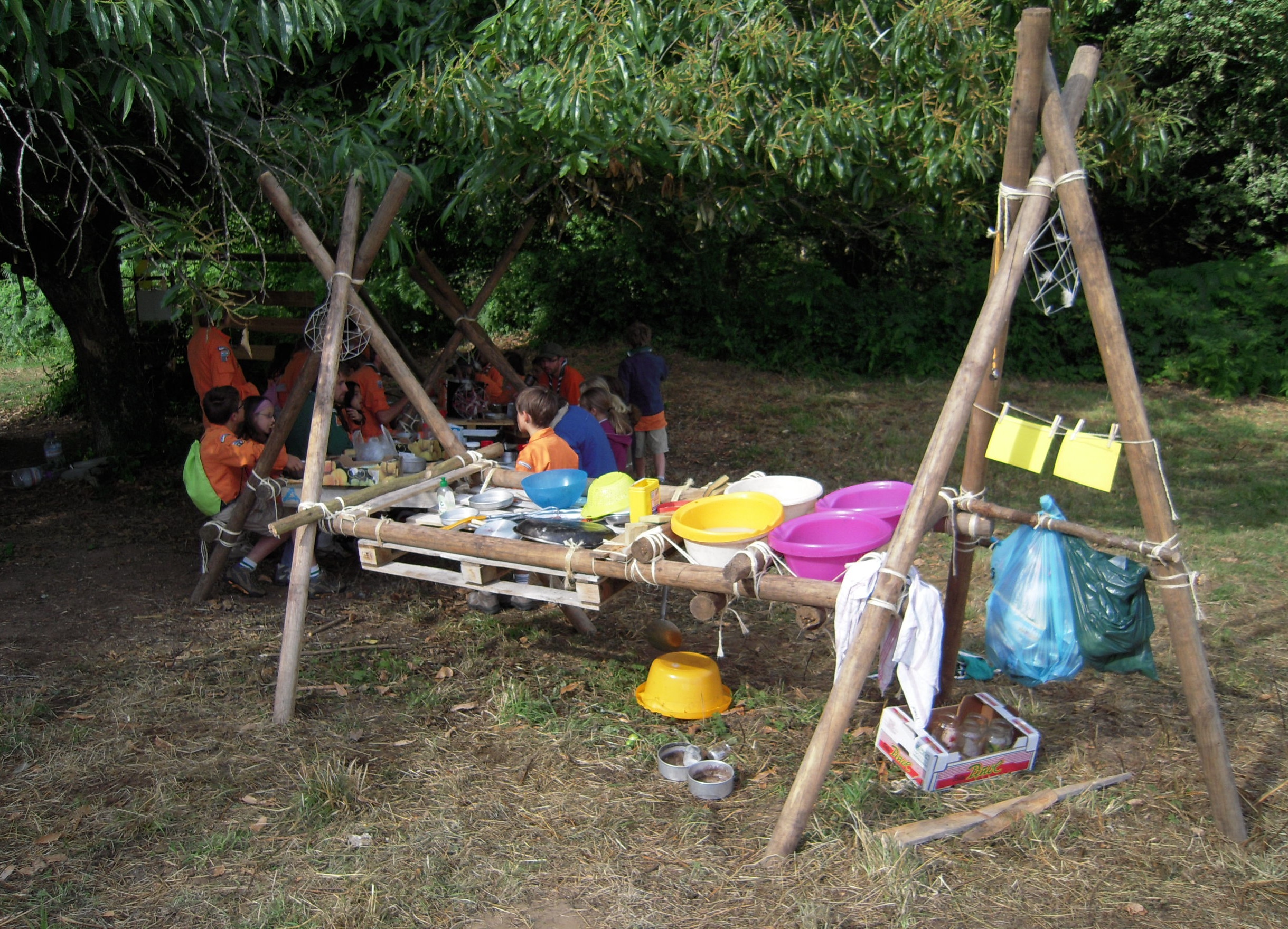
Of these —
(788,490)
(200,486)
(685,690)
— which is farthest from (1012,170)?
(200,486)

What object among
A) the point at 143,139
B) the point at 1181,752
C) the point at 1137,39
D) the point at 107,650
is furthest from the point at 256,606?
the point at 1137,39

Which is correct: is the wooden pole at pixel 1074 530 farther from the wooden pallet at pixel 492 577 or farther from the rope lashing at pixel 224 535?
the rope lashing at pixel 224 535

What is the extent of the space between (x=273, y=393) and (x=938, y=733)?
5.08m

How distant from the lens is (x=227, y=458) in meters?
5.79

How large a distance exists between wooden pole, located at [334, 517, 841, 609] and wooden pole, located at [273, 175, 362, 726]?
229 millimetres

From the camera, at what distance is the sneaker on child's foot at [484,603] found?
18.9ft

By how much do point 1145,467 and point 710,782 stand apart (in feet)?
6.52

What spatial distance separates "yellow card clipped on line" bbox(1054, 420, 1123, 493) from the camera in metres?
3.22

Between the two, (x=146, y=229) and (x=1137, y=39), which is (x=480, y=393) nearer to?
(x=146, y=229)

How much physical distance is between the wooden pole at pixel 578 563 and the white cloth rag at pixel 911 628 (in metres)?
0.08

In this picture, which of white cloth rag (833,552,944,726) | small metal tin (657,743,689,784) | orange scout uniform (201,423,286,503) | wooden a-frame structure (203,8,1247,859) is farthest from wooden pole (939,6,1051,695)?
orange scout uniform (201,423,286,503)

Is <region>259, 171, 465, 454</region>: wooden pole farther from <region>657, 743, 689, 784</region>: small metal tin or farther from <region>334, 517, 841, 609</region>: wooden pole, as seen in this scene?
<region>657, 743, 689, 784</region>: small metal tin

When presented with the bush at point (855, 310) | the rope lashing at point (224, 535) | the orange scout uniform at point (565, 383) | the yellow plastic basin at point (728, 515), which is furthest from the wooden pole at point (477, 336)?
the bush at point (855, 310)

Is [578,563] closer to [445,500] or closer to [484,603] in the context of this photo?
[445,500]
